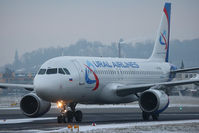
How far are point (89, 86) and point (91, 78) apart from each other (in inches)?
26.7

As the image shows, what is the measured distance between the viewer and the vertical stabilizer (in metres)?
45.9

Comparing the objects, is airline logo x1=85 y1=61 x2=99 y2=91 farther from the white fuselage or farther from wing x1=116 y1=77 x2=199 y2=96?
wing x1=116 y1=77 x2=199 y2=96

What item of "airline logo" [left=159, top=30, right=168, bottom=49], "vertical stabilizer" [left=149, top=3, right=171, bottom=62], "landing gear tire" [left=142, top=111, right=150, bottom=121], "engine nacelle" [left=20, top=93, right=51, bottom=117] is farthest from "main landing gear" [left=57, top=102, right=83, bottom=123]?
"airline logo" [left=159, top=30, right=168, bottom=49]

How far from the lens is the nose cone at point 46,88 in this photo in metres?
28.9

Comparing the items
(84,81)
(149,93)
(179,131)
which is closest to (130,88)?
(149,93)

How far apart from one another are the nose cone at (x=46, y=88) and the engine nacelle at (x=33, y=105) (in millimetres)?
3591

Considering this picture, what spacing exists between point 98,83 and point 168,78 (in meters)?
12.6

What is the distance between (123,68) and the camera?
1507 inches

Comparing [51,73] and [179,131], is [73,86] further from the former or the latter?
[179,131]

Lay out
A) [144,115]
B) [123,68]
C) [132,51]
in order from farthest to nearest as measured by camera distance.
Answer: [132,51]
[123,68]
[144,115]

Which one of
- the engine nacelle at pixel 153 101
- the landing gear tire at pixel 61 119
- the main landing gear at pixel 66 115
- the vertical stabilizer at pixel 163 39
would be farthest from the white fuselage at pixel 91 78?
the vertical stabilizer at pixel 163 39

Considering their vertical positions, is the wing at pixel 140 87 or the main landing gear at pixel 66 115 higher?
the wing at pixel 140 87

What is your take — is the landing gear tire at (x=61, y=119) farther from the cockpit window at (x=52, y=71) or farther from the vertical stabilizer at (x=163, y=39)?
the vertical stabilizer at (x=163, y=39)

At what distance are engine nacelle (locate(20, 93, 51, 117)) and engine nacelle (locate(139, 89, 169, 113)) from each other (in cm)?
687
